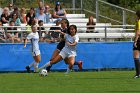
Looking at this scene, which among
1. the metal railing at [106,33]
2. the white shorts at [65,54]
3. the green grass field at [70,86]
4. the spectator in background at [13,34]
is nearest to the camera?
the green grass field at [70,86]

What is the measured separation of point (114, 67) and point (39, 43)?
11.5 feet

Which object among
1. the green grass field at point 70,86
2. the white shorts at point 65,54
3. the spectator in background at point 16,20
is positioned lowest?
the green grass field at point 70,86

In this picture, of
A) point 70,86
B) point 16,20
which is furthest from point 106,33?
point 70,86

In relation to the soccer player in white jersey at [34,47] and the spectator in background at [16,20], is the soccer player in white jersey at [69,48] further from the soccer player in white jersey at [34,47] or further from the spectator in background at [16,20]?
the spectator in background at [16,20]

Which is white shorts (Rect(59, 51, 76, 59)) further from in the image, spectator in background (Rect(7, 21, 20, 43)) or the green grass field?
spectator in background (Rect(7, 21, 20, 43))

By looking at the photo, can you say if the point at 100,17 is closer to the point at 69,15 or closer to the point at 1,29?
the point at 69,15

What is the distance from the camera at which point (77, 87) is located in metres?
16.4

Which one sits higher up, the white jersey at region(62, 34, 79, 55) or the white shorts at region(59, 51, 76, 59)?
the white jersey at region(62, 34, 79, 55)

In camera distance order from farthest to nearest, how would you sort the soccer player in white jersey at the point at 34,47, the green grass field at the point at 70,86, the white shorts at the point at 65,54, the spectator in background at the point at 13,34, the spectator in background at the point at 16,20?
the spectator in background at the point at 16,20
the spectator in background at the point at 13,34
the soccer player in white jersey at the point at 34,47
the white shorts at the point at 65,54
the green grass field at the point at 70,86

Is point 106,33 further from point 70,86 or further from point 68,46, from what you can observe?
point 70,86

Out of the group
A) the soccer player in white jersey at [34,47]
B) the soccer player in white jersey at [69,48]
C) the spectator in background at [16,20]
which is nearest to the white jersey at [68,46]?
the soccer player in white jersey at [69,48]

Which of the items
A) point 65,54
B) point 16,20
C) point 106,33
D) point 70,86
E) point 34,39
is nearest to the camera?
point 70,86

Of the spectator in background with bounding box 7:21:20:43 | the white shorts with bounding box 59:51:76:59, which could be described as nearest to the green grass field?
the white shorts with bounding box 59:51:76:59

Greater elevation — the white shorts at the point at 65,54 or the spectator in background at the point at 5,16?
the spectator in background at the point at 5,16
